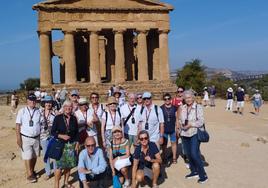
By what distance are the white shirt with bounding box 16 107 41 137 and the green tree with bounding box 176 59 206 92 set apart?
3956 cm

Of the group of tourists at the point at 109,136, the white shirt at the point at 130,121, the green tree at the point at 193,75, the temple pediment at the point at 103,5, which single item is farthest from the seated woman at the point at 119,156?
the green tree at the point at 193,75

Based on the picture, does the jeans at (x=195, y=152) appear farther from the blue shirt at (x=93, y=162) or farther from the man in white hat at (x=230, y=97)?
the man in white hat at (x=230, y=97)

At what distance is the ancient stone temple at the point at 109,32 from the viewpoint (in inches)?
1414

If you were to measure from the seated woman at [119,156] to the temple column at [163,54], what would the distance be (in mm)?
30390

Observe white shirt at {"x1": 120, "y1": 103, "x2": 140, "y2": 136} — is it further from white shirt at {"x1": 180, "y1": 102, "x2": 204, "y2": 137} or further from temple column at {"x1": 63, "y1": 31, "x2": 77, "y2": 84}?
temple column at {"x1": 63, "y1": 31, "x2": 77, "y2": 84}

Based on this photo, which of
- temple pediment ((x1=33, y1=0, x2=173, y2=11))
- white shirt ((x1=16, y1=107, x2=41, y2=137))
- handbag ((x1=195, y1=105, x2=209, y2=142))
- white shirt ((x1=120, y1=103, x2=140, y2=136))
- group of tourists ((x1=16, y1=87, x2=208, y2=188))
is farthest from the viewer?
temple pediment ((x1=33, y1=0, x2=173, y2=11))

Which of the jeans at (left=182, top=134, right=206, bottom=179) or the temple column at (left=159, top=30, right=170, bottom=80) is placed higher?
the temple column at (left=159, top=30, right=170, bottom=80)

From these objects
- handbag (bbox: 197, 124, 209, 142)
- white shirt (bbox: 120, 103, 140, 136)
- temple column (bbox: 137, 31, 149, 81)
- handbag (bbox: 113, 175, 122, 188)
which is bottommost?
handbag (bbox: 113, 175, 122, 188)

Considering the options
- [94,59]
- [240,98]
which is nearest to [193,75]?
[94,59]

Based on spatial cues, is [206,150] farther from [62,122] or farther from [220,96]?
[220,96]

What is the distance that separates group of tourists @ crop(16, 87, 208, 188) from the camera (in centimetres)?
867

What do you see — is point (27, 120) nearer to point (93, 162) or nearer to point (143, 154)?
point (93, 162)

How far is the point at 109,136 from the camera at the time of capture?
30.7 feet

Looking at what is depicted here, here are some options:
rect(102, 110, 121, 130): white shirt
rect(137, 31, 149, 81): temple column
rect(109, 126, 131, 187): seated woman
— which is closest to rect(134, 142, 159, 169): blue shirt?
rect(109, 126, 131, 187): seated woman
